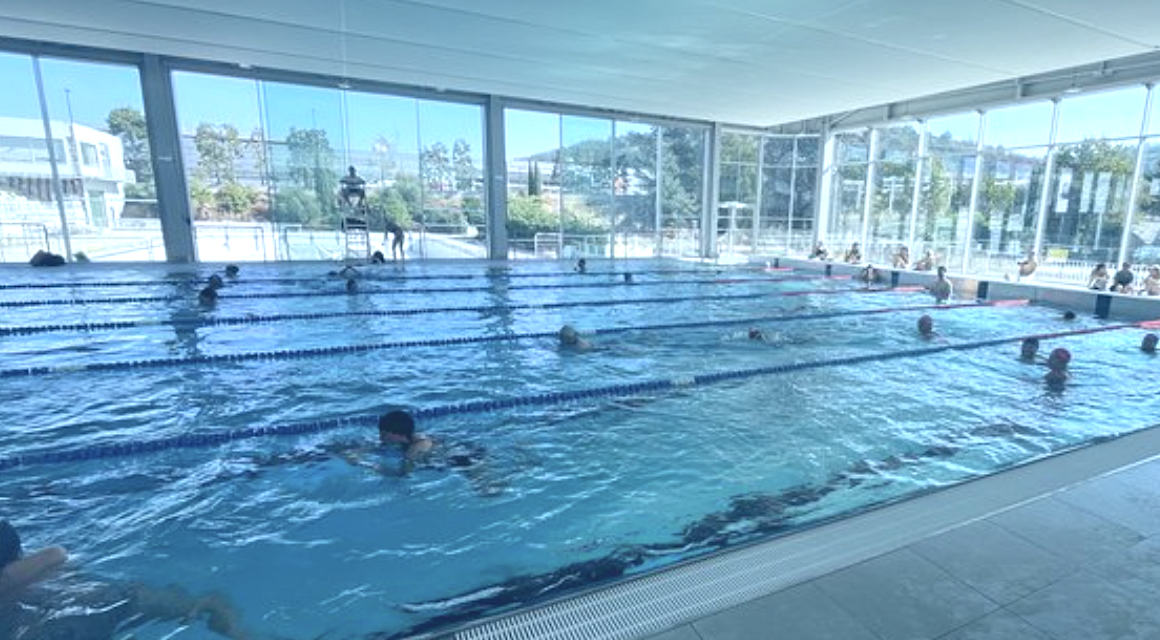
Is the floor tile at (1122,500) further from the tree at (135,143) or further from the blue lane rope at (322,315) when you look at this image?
the tree at (135,143)

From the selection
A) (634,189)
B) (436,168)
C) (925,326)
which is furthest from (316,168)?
(925,326)

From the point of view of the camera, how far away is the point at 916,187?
13359 millimetres

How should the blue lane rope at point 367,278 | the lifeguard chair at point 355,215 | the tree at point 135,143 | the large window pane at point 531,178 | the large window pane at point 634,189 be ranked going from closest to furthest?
1. the blue lane rope at point 367,278
2. the tree at point 135,143
3. the lifeguard chair at point 355,215
4. the large window pane at point 531,178
5. the large window pane at point 634,189

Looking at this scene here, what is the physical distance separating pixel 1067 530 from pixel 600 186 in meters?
13.2

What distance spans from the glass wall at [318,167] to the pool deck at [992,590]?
10790mm

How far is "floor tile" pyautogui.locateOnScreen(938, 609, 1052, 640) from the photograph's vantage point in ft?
5.15

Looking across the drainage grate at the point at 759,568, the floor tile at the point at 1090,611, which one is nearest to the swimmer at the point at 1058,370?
the drainage grate at the point at 759,568

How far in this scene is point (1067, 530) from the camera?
2.13 metres

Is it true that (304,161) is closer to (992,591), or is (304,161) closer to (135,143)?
(135,143)

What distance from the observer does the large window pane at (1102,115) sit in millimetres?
9531

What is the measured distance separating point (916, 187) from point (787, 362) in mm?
10270

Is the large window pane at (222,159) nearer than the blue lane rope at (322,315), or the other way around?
the blue lane rope at (322,315)

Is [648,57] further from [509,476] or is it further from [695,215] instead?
[695,215]

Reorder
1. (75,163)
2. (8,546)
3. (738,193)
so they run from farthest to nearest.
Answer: (738,193)
(75,163)
(8,546)
